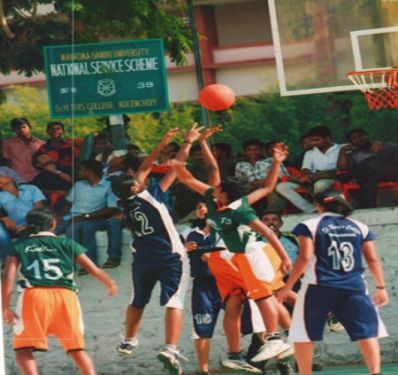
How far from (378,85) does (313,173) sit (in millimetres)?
964

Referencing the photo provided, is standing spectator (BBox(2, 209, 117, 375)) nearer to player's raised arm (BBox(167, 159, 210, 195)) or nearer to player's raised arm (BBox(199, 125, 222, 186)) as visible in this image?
player's raised arm (BBox(167, 159, 210, 195))

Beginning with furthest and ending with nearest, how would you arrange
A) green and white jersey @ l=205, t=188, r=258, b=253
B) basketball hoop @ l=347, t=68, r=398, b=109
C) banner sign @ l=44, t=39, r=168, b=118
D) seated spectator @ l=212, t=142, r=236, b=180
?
1. banner sign @ l=44, t=39, r=168, b=118
2. seated spectator @ l=212, t=142, r=236, b=180
3. basketball hoop @ l=347, t=68, r=398, b=109
4. green and white jersey @ l=205, t=188, r=258, b=253

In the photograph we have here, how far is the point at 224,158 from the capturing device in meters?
14.5

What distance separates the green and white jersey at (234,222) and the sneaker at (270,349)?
78cm

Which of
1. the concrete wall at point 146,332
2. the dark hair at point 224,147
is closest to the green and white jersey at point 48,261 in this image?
the concrete wall at point 146,332

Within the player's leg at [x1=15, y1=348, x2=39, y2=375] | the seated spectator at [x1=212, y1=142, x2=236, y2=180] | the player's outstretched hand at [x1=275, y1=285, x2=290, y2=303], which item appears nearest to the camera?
the player's outstretched hand at [x1=275, y1=285, x2=290, y2=303]

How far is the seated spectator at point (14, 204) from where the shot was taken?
1434 centimetres

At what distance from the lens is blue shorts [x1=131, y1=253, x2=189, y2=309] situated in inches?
535

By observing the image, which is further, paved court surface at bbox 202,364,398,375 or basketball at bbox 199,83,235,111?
basketball at bbox 199,83,235,111

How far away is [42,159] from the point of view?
1476cm

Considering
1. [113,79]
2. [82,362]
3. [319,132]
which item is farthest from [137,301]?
[319,132]

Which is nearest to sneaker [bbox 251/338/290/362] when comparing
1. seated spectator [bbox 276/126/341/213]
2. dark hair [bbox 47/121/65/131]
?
seated spectator [bbox 276/126/341/213]

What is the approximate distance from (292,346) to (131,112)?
109 inches

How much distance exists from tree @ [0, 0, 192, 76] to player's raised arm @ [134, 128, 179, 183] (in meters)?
1.04
